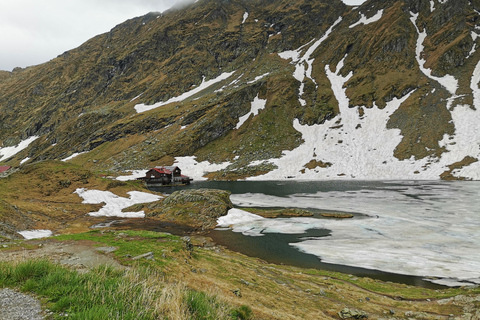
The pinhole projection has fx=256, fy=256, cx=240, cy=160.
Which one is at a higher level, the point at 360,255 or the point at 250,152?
the point at 250,152

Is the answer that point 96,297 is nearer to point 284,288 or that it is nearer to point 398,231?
point 284,288

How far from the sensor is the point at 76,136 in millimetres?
181500

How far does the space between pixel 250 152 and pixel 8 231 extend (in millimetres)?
108855

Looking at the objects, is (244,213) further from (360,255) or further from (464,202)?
(464,202)

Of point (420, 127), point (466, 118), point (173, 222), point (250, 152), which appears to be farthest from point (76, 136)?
point (466, 118)

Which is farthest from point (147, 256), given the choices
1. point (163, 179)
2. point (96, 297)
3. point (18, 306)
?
point (163, 179)

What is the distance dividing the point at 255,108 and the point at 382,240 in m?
130

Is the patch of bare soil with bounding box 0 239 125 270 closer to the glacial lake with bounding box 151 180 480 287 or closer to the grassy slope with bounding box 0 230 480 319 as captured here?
the grassy slope with bounding box 0 230 480 319

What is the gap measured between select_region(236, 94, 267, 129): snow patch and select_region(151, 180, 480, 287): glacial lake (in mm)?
102969

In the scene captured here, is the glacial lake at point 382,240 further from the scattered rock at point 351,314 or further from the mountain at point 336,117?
the mountain at point 336,117

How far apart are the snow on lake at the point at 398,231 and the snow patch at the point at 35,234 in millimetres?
21598

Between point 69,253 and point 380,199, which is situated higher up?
point 69,253

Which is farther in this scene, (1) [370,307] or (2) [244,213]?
(2) [244,213]

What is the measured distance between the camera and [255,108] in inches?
6043
